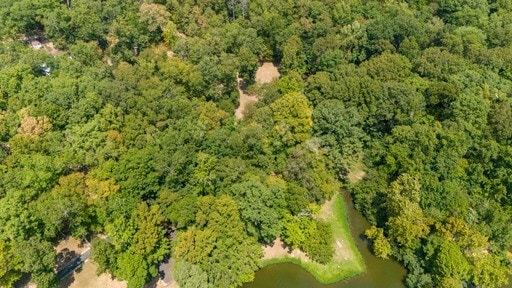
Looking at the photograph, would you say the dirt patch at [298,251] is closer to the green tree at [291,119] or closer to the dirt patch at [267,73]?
the green tree at [291,119]

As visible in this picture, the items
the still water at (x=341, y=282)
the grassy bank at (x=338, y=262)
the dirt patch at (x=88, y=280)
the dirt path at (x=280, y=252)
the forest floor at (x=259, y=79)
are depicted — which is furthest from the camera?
the forest floor at (x=259, y=79)

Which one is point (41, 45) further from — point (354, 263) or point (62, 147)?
point (354, 263)

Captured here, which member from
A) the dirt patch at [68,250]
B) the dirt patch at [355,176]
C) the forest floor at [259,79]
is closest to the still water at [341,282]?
the dirt patch at [355,176]

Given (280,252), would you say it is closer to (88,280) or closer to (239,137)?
(239,137)

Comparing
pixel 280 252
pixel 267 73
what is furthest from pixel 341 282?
pixel 267 73

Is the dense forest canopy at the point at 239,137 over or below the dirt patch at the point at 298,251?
over

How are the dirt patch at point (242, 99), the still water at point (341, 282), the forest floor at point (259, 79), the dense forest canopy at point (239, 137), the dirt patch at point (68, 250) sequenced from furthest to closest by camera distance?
the forest floor at point (259, 79) < the dirt patch at point (242, 99) < the still water at point (341, 282) < the dirt patch at point (68, 250) < the dense forest canopy at point (239, 137)

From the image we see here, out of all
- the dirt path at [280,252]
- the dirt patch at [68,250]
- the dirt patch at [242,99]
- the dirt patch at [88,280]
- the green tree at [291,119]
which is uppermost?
the green tree at [291,119]
